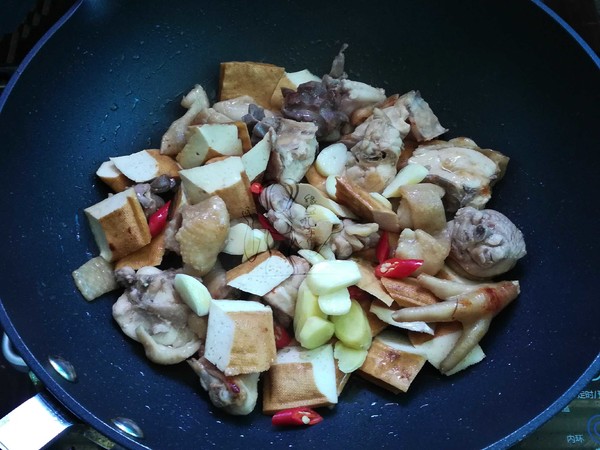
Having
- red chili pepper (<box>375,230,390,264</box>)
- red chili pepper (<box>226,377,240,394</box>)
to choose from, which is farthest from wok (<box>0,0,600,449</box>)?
red chili pepper (<box>375,230,390,264</box>)

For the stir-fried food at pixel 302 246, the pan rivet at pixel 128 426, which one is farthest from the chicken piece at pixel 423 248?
the pan rivet at pixel 128 426

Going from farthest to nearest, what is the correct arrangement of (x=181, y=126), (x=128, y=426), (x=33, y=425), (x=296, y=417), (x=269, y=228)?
(x=181, y=126), (x=269, y=228), (x=296, y=417), (x=128, y=426), (x=33, y=425)


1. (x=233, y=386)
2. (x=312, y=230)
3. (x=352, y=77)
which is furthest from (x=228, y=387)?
(x=352, y=77)

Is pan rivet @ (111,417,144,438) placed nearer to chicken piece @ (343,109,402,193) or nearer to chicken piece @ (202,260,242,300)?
chicken piece @ (202,260,242,300)

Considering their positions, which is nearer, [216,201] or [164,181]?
[216,201]

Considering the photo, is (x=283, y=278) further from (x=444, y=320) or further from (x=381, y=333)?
(x=444, y=320)

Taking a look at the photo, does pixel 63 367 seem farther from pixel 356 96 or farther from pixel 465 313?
pixel 356 96

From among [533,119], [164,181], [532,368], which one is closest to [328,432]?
[532,368]
